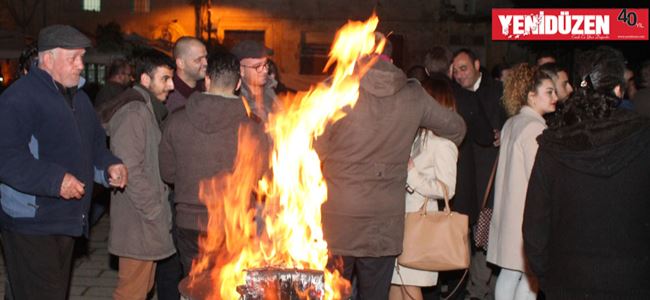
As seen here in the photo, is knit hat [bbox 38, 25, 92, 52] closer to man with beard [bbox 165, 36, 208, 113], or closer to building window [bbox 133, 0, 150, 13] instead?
man with beard [bbox 165, 36, 208, 113]

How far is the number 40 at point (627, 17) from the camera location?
2137 cm

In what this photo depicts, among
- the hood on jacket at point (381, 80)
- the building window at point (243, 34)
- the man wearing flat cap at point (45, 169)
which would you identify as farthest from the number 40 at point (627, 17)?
the man wearing flat cap at point (45, 169)

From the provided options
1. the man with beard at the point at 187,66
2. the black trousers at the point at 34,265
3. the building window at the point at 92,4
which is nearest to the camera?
the black trousers at the point at 34,265

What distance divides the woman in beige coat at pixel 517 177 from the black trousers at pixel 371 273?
0.99 metres

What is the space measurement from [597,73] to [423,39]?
903 inches

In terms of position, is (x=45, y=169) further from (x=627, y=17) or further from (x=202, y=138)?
(x=627, y=17)

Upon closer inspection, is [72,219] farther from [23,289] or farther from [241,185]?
[241,185]

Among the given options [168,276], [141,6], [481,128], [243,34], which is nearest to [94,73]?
[141,6]

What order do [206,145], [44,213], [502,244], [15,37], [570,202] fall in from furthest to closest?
1. [15,37]
2. [502,244]
3. [206,145]
4. [44,213]
5. [570,202]

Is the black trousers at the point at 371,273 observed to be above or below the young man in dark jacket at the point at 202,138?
below

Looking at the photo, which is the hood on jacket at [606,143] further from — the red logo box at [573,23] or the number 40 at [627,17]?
the number 40 at [627,17]

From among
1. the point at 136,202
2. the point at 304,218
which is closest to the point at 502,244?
the point at 304,218

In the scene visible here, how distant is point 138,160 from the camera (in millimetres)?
5891

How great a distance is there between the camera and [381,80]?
18.5ft
